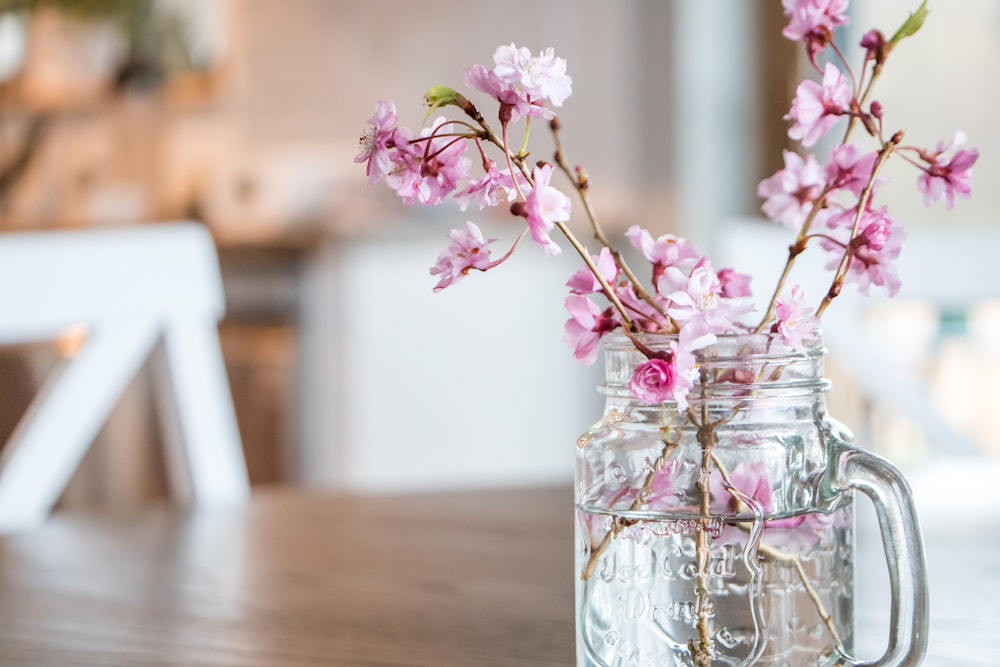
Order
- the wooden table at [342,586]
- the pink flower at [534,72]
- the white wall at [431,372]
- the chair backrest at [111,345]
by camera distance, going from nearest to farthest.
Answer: the pink flower at [534,72], the wooden table at [342,586], the chair backrest at [111,345], the white wall at [431,372]

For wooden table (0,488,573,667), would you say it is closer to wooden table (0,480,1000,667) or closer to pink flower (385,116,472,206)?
wooden table (0,480,1000,667)

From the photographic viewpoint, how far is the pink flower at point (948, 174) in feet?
1.45

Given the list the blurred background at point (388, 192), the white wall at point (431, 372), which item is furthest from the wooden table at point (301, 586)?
the white wall at point (431, 372)

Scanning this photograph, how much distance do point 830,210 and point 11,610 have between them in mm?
473

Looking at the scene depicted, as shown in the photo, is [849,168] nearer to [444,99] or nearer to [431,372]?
[444,99]

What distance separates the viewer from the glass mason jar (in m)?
0.43

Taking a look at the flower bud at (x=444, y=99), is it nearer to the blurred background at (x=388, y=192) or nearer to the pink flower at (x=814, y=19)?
the pink flower at (x=814, y=19)

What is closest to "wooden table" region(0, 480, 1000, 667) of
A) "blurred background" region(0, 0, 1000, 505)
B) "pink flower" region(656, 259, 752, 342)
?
"pink flower" region(656, 259, 752, 342)

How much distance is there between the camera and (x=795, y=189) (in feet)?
1.58

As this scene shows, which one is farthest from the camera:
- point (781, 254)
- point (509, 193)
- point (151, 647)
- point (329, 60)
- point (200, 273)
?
point (329, 60)

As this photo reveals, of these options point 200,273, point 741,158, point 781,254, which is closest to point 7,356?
point 200,273

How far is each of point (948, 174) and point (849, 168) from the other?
34mm

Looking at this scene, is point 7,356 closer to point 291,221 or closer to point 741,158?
point 291,221

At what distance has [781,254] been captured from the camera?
1462 millimetres
